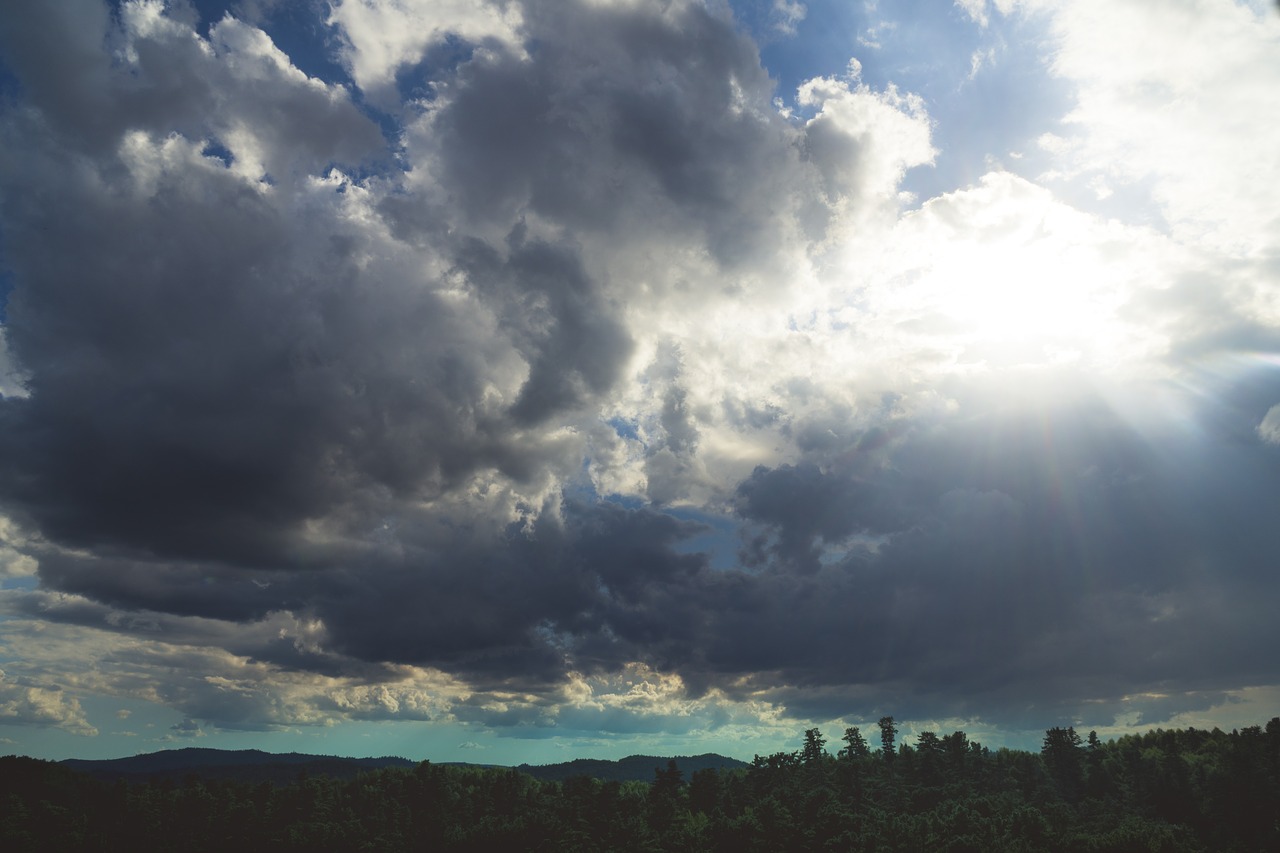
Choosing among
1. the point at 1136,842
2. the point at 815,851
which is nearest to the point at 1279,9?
the point at 1136,842

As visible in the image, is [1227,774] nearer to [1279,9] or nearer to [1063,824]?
[1063,824]

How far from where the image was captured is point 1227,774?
18738cm

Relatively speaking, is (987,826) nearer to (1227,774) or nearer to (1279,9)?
(1227,774)

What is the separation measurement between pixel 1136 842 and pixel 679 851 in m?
102

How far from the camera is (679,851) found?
641 ft

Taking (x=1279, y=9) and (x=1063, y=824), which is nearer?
(x=1279, y=9)

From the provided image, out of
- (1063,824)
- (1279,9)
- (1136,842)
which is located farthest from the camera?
(1063,824)

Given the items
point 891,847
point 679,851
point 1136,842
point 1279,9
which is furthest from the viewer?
point 679,851

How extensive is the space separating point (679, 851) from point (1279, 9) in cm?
20720

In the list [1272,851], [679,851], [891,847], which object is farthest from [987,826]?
[679,851]

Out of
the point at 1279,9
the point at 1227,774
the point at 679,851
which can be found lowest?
the point at 679,851

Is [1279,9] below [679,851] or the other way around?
the other way around

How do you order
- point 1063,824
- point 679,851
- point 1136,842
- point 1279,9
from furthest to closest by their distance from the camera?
point 679,851 → point 1063,824 → point 1136,842 → point 1279,9

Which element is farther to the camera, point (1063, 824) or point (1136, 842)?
point (1063, 824)
